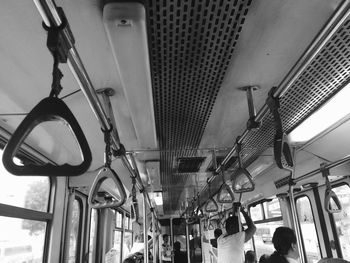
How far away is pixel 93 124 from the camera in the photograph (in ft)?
7.88

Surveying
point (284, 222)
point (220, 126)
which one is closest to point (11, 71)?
point (220, 126)

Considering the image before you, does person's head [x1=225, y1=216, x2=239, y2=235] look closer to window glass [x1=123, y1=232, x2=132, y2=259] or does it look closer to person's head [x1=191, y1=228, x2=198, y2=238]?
window glass [x1=123, y1=232, x2=132, y2=259]

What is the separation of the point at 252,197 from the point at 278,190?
1431 mm

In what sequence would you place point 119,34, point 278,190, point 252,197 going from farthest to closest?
point 252,197
point 278,190
point 119,34

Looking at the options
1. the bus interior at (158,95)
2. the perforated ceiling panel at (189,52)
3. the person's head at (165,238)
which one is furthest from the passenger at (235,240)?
the person's head at (165,238)

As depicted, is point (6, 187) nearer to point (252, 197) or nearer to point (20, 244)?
point (20, 244)

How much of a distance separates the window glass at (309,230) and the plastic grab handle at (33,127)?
4.35m

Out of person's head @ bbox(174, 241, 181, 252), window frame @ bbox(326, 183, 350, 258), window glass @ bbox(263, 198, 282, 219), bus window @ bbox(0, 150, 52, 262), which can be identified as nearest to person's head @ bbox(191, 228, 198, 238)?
person's head @ bbox(174, 241, 181, 252)

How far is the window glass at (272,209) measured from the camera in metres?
5.31

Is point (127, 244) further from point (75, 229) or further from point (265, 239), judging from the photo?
point (75, 229)

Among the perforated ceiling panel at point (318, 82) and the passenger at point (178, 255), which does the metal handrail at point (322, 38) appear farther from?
the passenger at point (178, 255)

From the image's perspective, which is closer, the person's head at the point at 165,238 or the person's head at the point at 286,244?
the person's head at the point at 286,244

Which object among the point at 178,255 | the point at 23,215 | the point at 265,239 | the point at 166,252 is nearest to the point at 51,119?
the point at 23,215

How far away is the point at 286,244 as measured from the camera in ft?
8.30
